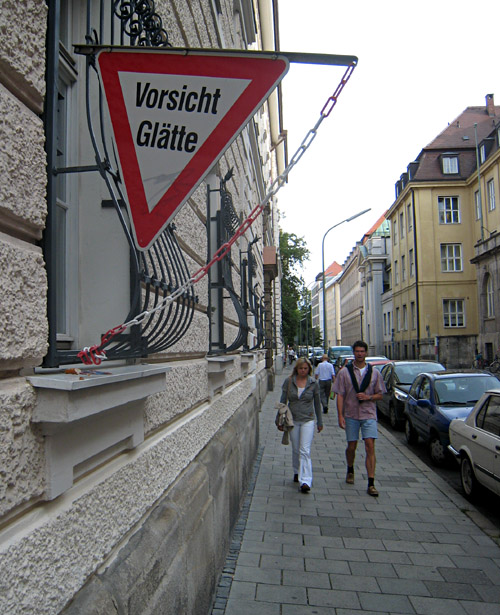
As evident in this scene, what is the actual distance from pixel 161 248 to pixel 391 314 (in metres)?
57.5

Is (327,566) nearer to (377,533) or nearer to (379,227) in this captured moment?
(377,533)

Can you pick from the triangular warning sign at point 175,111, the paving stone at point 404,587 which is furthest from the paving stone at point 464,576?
the triangular warning sign at point 175,111

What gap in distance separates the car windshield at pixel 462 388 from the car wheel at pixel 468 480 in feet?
8.35

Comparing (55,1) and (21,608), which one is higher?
(55,1)

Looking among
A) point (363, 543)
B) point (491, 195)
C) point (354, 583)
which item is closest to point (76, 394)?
point (354, 583)

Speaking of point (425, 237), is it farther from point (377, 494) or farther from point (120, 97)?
point (120, 97)

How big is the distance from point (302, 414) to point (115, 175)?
5.75 meters

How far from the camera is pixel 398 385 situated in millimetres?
13930

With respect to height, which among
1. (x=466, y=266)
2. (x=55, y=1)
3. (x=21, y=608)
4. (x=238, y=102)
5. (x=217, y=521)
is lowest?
(x=217, y=521)

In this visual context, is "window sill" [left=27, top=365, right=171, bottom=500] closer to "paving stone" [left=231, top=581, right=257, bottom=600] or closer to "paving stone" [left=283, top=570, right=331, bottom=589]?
"paving stone" [left=231, top=581, right=257, bottom=600]

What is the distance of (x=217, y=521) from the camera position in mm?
4297

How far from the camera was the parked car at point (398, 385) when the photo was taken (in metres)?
13.6

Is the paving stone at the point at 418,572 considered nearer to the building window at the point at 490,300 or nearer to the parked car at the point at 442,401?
the parked car at the point at 442,401

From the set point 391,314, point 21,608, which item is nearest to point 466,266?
point 391,314
